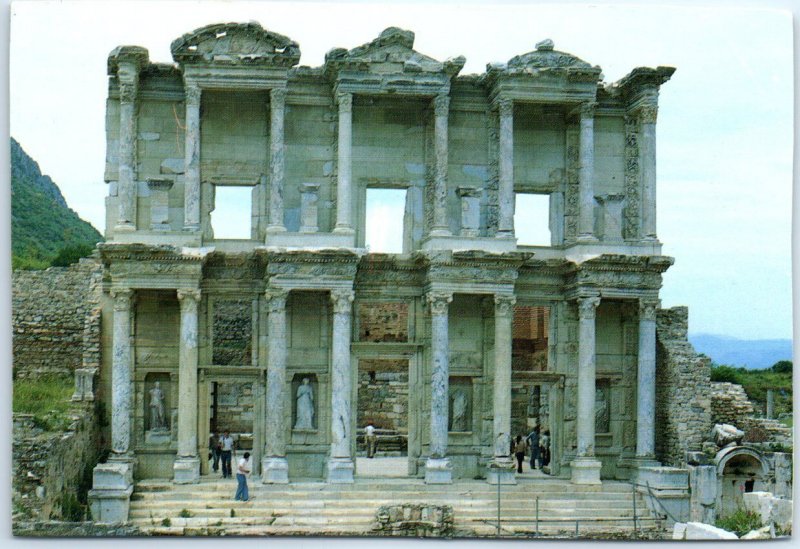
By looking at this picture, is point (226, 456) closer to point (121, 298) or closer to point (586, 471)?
point (121, 298)

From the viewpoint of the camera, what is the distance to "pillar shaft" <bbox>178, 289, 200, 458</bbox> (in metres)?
25.2

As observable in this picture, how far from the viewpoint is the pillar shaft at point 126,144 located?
82.9ft

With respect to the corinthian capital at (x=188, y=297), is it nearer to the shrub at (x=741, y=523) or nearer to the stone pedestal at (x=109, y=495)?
the stone pedestal at (x=109, y=495)

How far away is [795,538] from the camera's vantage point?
22.5 m

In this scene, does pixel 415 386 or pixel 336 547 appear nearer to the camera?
pixel 336 547

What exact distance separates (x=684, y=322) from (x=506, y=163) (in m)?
4.77

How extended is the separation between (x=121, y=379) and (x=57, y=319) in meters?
1.61

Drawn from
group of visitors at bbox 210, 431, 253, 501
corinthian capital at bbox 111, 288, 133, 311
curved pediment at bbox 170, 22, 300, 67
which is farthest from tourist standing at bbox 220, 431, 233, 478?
curved pediment at bbox 170, 22, 300, 67

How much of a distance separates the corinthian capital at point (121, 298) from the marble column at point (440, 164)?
553 centimetres

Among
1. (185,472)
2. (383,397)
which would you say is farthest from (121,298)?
(383,397)

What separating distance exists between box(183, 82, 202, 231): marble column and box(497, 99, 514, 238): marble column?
5489mm

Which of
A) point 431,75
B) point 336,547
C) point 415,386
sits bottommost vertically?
point 336,547

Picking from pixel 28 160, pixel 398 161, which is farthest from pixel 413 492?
pixel 28 160

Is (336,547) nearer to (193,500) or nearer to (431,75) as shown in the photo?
(193,500)
